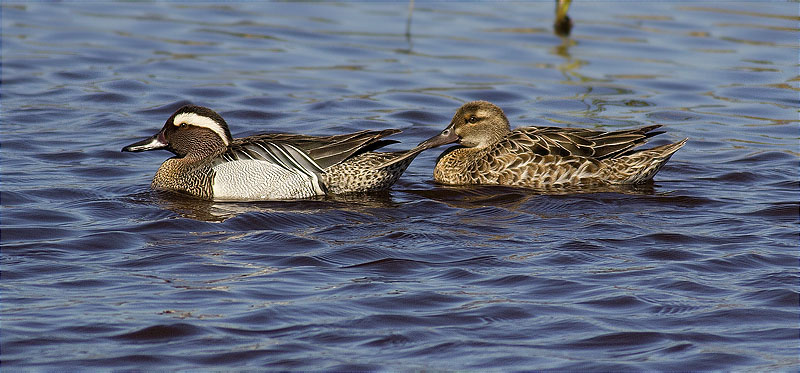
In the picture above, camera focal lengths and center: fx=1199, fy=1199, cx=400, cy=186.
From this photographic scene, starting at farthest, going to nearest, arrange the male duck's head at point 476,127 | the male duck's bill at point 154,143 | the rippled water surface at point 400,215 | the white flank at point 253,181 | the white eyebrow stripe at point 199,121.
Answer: the male duck's head at point 476,127
the male duck's bill at point 154,143
the white eyebrow stripe at point 199,121
the white flank at point 253,181
the rippled water surface at point 400,215

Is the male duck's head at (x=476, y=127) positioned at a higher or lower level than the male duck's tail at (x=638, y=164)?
higher

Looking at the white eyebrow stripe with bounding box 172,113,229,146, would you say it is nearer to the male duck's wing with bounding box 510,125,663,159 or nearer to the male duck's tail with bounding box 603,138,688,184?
the male duck's wing with bounding box 510,125,663,159

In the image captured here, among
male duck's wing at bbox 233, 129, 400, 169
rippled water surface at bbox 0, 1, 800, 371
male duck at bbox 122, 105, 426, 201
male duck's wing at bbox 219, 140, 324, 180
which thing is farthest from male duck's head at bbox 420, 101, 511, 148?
male duck's wing at bbox 219, 140, 324, 180

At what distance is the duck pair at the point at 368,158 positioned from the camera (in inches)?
382

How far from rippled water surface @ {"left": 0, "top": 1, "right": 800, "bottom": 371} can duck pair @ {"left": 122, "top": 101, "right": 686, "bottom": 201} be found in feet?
0.68

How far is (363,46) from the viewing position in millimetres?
16047

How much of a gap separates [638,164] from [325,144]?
8.74 feet

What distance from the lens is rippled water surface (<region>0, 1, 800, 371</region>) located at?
21.1ft

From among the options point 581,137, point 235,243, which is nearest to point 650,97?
point 581,137

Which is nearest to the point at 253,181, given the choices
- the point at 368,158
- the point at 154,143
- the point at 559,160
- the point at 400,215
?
the point at 368,158

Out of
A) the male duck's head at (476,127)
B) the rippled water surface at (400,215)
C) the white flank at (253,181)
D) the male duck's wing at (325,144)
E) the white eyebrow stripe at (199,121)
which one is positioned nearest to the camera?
the rippled water surface at (400,215)

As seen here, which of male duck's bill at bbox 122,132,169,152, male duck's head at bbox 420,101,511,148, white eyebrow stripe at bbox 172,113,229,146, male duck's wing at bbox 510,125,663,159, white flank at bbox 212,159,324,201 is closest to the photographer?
white flank at bbox 212,159,324,201

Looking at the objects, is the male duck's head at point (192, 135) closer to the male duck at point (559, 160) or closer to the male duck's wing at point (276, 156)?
the male duck's wing at point (276, 156)

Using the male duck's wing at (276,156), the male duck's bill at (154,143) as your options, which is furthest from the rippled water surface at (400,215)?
the male duck's bill at (154,143)
